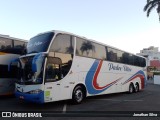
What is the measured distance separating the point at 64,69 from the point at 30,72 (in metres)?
1.62

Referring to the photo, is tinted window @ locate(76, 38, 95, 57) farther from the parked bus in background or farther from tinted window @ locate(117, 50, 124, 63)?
the parked bus in background

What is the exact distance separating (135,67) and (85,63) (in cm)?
756

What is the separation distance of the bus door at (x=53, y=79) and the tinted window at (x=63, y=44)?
50 centimetres

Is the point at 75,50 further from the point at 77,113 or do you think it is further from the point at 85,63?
the point at 77,113

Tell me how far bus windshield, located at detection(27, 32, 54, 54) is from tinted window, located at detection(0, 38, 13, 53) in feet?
9.65

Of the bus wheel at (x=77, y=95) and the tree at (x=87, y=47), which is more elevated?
the tree at (x=87, y=47)

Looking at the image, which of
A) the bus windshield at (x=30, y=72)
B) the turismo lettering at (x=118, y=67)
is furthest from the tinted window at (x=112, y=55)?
the bus windshield at (x=30, y=72)

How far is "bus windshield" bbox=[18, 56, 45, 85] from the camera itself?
31.7ft

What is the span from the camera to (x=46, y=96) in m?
9.73

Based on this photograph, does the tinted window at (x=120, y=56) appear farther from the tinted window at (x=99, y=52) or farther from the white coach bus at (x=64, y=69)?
the tinted window at (x=99, y=52)

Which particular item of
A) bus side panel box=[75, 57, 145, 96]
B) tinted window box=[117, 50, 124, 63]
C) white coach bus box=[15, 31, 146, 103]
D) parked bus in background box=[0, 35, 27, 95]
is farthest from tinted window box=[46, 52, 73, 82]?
tinted window box=[117, 50, 124, 63]

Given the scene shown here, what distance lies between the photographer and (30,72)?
9984mm

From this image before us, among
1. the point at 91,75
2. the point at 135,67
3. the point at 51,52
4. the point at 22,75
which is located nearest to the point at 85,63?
the point at 91,75

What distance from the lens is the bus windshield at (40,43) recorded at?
10158 mm
